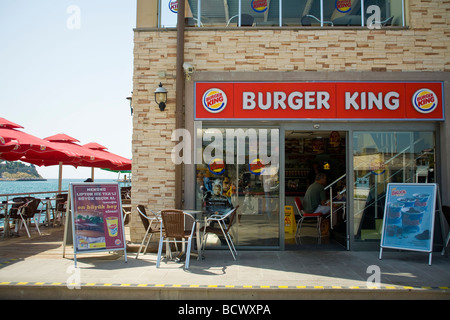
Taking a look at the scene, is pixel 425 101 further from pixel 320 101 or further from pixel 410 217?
pixel 410 217

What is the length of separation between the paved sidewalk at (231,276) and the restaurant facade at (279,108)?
40.2 inches

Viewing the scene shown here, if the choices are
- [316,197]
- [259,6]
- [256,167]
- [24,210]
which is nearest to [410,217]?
[256,167]

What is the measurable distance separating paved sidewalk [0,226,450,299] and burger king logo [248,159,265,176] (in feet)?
5.32

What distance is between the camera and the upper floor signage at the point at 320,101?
7.56 metres

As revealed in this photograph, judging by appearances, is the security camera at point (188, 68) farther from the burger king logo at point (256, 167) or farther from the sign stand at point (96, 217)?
the sign stand at point (96, 217)

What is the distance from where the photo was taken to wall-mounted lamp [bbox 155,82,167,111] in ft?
24.7

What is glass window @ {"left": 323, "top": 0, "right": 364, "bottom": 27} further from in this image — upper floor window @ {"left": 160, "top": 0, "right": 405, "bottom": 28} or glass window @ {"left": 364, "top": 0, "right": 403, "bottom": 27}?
glass window @ {"left": 364, "top": 0, "right": 403, "bottom": 27}

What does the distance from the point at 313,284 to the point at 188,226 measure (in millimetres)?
3189

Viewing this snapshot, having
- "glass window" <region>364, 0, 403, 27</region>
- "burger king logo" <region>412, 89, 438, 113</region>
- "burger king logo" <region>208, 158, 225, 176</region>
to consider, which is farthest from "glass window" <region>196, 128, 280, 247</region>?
"glass window" <region>364, 0, 403, 27</region>

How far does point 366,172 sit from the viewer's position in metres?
7.75

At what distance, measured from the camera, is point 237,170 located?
7836 millimetres

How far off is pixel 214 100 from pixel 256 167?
5.27ft
